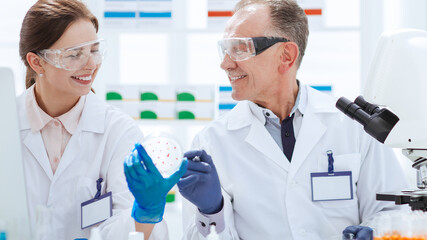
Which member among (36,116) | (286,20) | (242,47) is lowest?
(36,116)

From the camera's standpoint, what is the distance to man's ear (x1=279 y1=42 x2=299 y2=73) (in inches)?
80.3

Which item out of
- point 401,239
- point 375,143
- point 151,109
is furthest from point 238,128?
point 151,109

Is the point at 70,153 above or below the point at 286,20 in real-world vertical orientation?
below

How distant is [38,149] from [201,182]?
0.65m

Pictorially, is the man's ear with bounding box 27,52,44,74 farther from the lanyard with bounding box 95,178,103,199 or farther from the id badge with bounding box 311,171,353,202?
the id badge with bounding box 311,171,353,202

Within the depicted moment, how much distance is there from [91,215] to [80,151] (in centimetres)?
25

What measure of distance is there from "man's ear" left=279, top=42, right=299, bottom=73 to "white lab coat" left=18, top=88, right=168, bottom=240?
0.67m

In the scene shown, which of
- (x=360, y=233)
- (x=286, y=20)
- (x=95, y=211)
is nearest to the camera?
(x=360, y=233)

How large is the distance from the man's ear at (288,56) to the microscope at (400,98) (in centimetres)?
64

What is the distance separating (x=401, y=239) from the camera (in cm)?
126

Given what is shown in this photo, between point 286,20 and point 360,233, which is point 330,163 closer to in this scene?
point 360,233

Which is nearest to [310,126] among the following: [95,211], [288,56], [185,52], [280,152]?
[280,152]

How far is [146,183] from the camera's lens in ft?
4.60

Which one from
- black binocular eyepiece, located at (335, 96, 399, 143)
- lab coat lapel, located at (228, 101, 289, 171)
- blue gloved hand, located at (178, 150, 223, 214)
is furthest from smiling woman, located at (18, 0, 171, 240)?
black binocular eyepiece, located at (335, 96, 399, 143)
